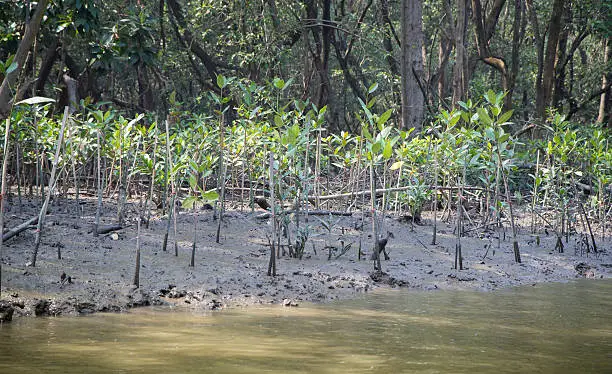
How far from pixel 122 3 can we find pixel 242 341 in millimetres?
10492

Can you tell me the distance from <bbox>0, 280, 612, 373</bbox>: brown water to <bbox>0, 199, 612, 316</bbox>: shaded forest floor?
0.32 m

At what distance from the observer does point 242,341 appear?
3.89m

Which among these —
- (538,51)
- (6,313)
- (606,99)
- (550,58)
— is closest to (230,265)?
(6,313)

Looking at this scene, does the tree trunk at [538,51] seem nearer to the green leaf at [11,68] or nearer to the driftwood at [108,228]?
the driftwood at [108,228]

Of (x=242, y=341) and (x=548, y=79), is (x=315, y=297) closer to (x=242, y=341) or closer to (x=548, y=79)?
(x=242, y=341)

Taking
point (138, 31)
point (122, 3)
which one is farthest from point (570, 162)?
point (122, 3)

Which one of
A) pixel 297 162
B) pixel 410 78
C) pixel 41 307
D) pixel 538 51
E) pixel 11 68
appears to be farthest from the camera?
pixel 538 51

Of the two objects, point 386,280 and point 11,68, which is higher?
point 11,68

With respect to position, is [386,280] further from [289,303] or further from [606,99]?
[606,99]

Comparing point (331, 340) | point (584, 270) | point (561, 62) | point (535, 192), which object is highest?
point (561, 62)

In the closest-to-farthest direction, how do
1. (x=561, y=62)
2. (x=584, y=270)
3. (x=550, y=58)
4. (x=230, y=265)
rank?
(x=230, y=265) → (x=584, y=270) → (x=550, y=58) → (x=561, y=62)

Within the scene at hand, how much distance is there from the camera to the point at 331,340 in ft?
13.0

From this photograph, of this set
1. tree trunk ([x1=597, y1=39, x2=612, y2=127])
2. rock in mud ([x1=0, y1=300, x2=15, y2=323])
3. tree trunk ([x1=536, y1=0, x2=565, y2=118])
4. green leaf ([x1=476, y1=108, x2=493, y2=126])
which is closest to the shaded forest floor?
rock in mud ([x1=0, y1=300, x2=15, y2=323])

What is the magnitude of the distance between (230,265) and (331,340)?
2.20m
